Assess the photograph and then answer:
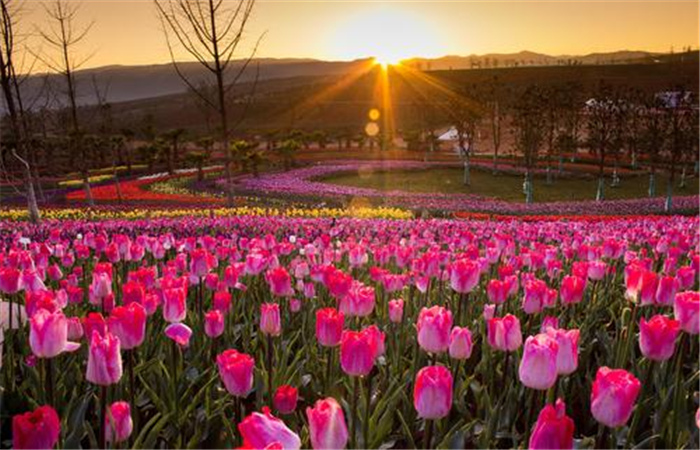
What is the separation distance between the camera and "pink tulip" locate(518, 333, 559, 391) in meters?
2.07

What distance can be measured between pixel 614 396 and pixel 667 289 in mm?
1630

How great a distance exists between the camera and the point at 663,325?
2500 millimetres

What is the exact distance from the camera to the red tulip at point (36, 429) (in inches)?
62.9

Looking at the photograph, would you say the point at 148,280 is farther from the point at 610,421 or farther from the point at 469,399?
the point at 610,421

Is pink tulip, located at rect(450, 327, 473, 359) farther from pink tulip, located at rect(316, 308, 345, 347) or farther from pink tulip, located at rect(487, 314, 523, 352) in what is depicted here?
pink tulip, located at rect(316, 308, 345, 347)

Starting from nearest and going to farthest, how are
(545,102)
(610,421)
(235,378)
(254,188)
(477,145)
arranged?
(610,421) → (235,378) → (254,188) → (545,102) → (477,145)

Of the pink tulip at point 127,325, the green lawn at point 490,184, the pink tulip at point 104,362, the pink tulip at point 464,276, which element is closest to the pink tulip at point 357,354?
the pink tulip at point 104,362

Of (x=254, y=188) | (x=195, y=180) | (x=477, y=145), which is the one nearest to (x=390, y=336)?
(x=254, y=188)

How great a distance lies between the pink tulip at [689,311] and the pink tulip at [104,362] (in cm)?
A: 225

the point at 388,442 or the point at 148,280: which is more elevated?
the point at 148,280

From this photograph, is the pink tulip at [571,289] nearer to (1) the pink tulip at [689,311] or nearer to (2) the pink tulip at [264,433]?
(1) the pink tulip at [689,311]

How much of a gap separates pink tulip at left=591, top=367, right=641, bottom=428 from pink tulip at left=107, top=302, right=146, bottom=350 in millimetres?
1659

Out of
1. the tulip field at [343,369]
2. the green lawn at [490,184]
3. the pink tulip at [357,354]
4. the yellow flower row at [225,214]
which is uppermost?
the pink tulip at [357,354]

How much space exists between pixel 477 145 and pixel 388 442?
7708cm
